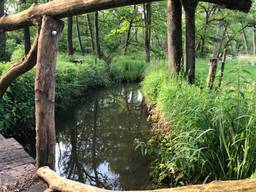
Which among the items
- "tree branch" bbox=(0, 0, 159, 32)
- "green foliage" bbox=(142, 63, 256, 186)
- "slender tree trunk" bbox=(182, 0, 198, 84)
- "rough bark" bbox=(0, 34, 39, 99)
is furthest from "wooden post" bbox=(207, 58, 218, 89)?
"rough bark" bbox=(0, 34, 39, 99)

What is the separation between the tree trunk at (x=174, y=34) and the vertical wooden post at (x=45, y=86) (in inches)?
183

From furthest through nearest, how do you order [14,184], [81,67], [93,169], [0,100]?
[81,67] → [0,100] → [93,169] → [14,184]

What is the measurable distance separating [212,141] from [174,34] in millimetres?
4890

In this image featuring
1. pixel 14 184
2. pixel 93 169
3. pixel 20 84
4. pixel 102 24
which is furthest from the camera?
pixel 102 24

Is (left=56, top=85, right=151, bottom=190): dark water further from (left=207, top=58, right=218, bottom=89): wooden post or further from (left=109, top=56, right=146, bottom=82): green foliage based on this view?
(left=109, top=56, right=146, bottom=82): green foliage

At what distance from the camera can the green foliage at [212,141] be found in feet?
14.5

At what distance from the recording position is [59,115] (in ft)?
34.9

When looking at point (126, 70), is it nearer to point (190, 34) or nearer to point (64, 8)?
point (190, 34)

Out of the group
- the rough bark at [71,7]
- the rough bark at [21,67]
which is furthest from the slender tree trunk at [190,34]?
the rough bark at [71,7]

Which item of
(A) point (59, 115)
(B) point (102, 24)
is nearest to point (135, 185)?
(A) point (59, 115)

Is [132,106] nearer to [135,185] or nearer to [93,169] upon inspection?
[93,169]

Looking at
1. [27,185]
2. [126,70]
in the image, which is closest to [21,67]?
[27,185]

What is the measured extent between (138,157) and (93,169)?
86cm

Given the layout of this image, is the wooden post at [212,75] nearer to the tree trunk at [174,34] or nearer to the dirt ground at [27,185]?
the tree trunk at [174,34]
